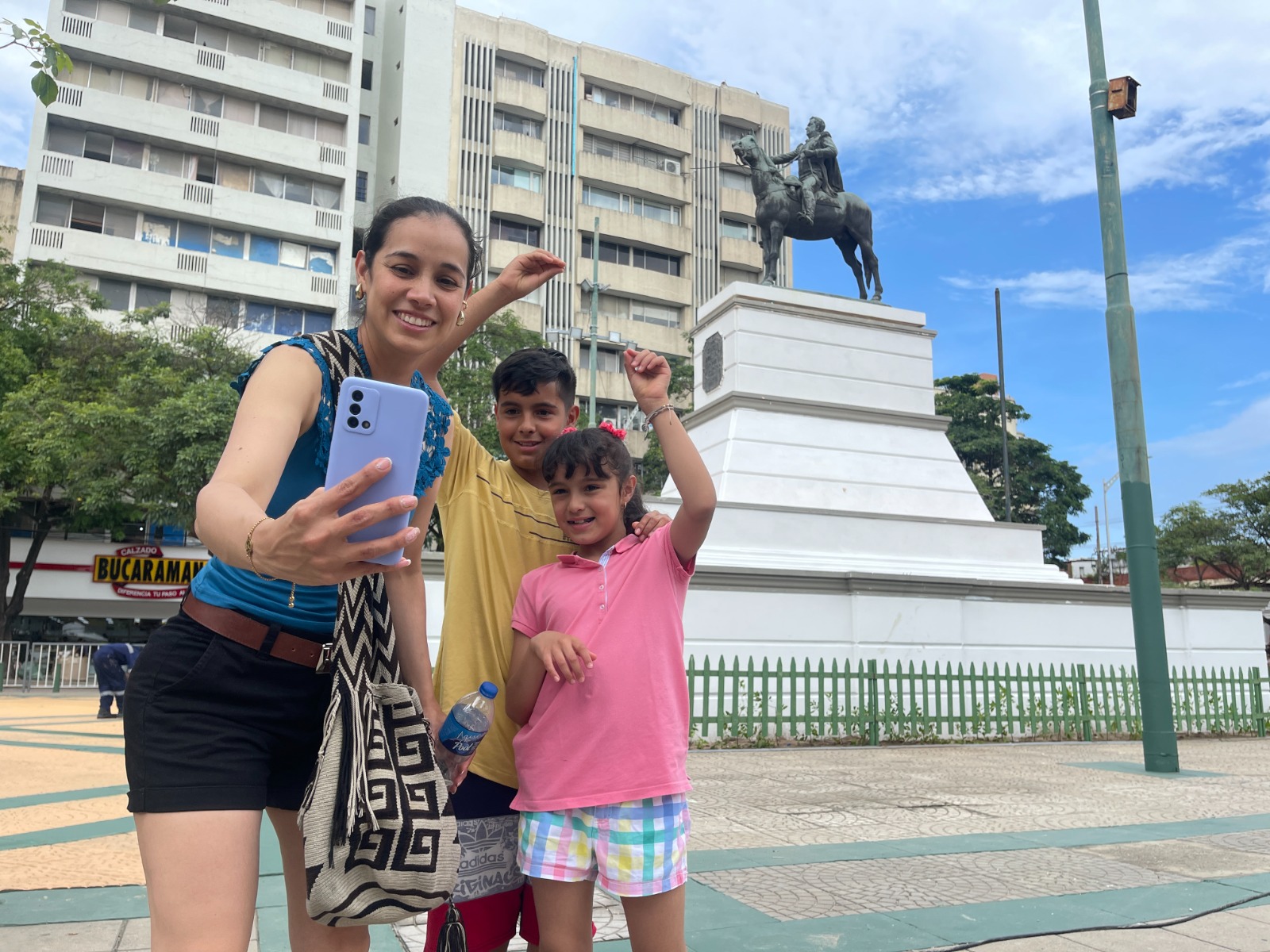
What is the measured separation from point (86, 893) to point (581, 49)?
4250 centimetres

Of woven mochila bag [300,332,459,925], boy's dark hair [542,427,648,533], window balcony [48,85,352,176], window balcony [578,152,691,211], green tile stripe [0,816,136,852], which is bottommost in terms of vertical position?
green tile stripe [0,816,136,852]

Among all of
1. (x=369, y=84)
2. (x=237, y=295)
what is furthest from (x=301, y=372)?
(x=369, y=84)

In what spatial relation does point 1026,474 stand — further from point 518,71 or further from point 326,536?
point 326,536

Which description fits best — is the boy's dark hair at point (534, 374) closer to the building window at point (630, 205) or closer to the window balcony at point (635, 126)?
the building window at point (630, 205)

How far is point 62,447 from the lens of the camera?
21562mm

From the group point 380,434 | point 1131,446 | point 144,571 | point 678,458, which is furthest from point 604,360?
point 380,434

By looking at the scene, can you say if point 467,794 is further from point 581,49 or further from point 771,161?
point 581,49

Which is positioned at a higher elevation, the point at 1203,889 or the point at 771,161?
the point at 771,161

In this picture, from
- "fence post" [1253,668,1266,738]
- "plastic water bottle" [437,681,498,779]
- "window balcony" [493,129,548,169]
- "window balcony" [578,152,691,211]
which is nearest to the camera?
"plastic water bottle" [437,681,498,779]

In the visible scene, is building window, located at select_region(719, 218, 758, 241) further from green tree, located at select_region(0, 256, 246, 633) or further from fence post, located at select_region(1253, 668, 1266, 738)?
fence post, located at select_region(1253, 668, 1266, 738)

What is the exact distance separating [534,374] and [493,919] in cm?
142

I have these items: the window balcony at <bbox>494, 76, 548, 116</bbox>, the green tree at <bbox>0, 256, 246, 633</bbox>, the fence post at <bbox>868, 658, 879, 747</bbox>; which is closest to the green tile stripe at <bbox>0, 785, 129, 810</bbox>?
the fence post at <bbox>868, 658, 879, 747</bbox>

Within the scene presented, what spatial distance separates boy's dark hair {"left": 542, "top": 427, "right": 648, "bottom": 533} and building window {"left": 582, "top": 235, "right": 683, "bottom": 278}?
38828 mm

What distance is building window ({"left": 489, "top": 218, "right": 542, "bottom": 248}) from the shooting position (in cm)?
3856
